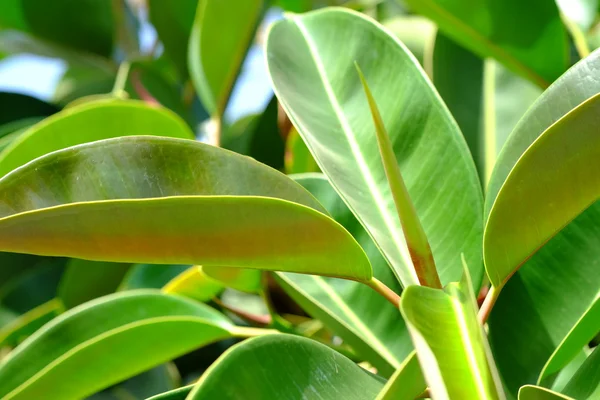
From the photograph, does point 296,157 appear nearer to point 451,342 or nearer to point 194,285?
point 194,285

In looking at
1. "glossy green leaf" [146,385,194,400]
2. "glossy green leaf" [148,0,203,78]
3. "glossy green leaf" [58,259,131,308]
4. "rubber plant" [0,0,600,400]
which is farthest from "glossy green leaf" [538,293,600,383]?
"glossy green leaf" [148,0,203,78]

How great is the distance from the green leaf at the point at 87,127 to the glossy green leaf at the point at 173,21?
445 millimetres

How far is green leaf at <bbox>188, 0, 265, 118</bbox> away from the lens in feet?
2.40

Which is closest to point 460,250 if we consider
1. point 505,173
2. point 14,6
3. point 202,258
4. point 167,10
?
point 505,173

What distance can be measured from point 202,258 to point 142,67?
2.02 feet

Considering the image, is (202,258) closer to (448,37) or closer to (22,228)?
(22,228)

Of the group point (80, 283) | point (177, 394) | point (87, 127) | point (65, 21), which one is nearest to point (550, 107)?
point (177, 394)

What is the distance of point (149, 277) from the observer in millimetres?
658

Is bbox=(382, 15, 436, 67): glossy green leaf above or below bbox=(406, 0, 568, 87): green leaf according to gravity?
above

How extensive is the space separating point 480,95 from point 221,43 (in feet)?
1.00

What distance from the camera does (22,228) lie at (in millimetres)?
304

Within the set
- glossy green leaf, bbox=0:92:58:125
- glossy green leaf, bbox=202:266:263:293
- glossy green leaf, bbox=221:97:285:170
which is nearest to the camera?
glossy green leaf, bbox=202:266:263:293

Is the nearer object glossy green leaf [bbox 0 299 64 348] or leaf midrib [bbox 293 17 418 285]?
leaf midrib [bbox 293 17 418 285]

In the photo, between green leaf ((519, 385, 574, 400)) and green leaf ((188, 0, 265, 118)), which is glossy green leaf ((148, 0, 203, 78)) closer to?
green leaf ((188, 0, 265, 118))
